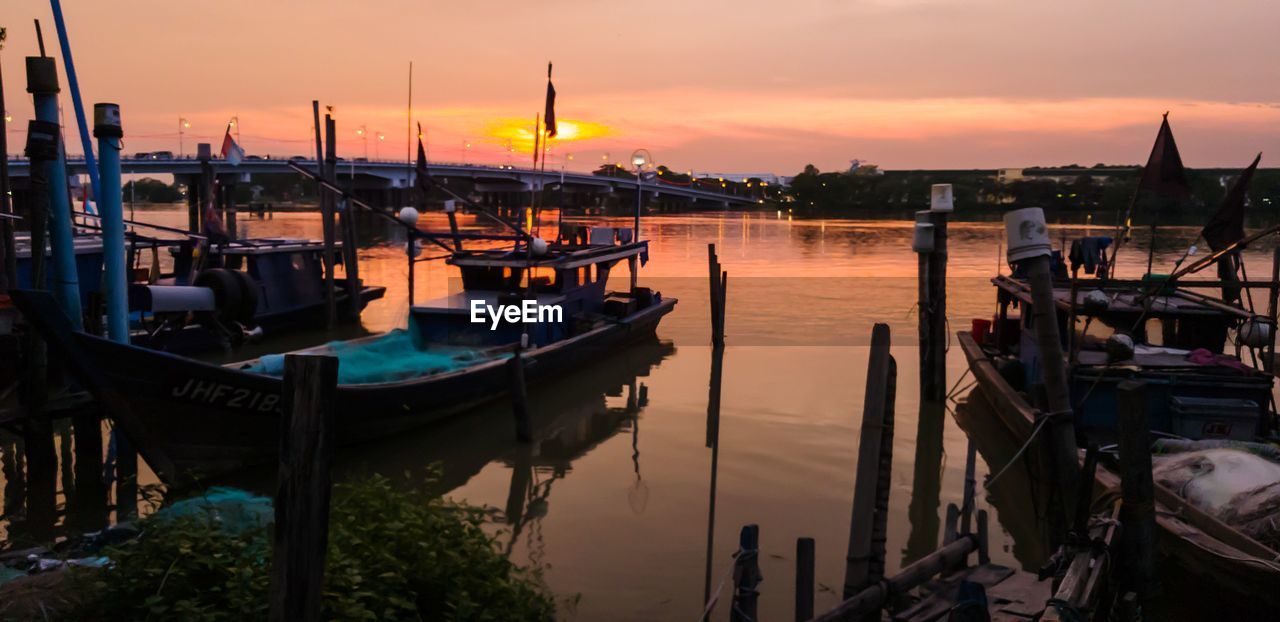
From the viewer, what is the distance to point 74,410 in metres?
10.9

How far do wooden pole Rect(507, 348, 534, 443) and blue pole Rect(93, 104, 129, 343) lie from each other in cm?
498

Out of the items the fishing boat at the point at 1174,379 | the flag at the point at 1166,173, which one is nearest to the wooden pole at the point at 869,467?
the fishing boat at the point at 1174,379

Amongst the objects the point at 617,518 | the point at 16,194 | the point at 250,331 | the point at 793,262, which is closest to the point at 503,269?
the point at 250,331

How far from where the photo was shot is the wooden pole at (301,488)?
14.1 feet

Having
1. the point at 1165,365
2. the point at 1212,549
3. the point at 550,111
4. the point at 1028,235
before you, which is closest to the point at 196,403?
the point at 1028,235

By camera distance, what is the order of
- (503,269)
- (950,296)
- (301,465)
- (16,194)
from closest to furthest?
1. (301,465)
2. (503,269)
3. (950,296)
4. (16,194)

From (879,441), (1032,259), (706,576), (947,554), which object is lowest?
(706,576)

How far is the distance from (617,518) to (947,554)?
A: 182 inches

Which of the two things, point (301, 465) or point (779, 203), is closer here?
point (301, 465)

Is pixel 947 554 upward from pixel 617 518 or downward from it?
upward

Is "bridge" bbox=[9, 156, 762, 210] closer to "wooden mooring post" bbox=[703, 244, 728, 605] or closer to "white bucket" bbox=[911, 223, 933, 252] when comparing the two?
"wooden mooring post" bbox=[703, 244, 728, 605]

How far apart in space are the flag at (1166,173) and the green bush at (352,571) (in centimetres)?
1158

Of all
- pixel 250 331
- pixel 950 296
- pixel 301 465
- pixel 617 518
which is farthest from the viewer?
pixel 950 296

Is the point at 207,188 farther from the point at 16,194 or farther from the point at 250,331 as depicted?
the point at 16,194
